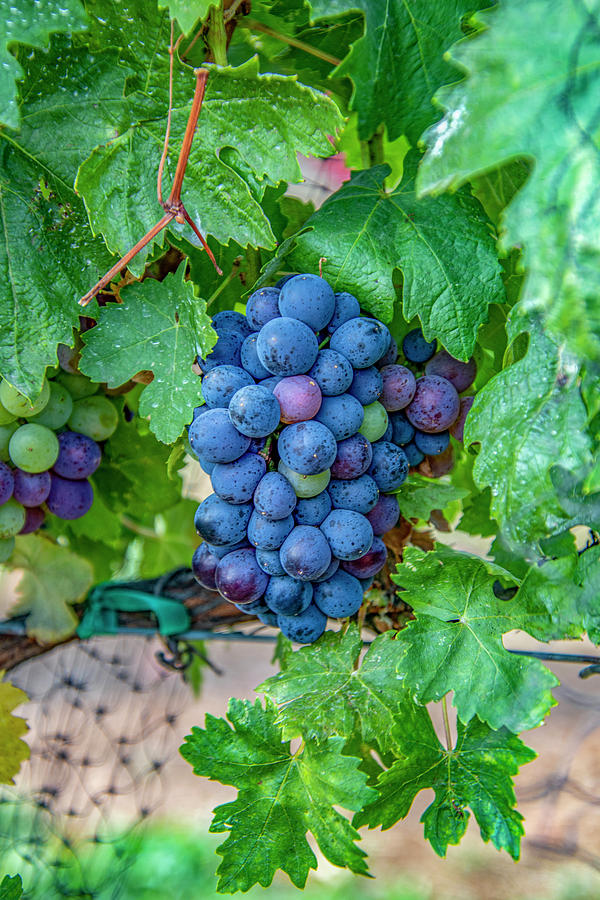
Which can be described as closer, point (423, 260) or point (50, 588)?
point (423, 260)

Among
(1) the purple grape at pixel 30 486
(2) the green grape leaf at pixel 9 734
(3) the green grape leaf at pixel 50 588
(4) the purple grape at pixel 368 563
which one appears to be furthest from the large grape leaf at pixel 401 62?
(2) the green grape leaf at pixel 9 734

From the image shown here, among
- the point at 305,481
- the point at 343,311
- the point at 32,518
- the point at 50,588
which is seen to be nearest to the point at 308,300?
the point at 343,311

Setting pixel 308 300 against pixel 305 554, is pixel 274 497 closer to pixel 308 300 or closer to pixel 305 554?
pixel 305 554

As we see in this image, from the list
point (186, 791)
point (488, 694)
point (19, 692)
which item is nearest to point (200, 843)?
point (186, 791)

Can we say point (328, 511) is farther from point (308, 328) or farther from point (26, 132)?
point (26, 132)

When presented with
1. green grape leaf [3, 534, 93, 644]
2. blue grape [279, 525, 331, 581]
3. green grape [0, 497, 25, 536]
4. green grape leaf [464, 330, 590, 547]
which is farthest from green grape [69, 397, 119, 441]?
green grape leaf [464, 330, 590, 547]

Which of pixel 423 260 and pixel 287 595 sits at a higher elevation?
pixel 423 260

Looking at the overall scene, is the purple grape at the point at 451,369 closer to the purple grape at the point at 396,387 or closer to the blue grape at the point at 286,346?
the purple grape at the point at 396,387
